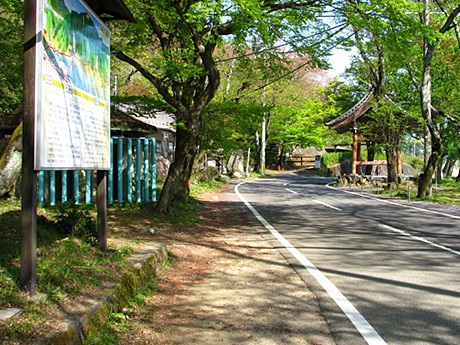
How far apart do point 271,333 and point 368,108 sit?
27060 mm

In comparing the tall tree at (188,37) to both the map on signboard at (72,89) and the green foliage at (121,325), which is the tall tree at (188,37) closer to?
the map on signboard at (72,89)

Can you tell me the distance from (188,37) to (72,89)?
751 cm

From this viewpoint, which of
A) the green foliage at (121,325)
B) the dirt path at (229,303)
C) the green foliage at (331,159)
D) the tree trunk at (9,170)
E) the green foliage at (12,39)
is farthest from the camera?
the green foliage at (331,159)

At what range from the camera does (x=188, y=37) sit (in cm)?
1172

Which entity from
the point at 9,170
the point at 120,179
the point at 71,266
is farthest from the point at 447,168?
the point at 71,266

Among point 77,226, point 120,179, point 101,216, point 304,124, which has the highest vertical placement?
point 304,124

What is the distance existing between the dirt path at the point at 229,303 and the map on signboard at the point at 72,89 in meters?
1.86

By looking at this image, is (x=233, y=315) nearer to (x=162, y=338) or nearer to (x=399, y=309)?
(x=162, y=338)

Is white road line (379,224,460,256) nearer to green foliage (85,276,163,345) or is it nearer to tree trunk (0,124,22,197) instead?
green foliage (85,276,163,345)

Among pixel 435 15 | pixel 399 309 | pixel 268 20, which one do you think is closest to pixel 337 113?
pixel 435 15

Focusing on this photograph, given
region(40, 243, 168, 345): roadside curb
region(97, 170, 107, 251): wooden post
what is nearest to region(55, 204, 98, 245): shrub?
region(97, 170, 107, 251): wooden post

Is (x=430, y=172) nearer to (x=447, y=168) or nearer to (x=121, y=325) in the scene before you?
(x=121, y=325)

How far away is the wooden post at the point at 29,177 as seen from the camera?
385 cm

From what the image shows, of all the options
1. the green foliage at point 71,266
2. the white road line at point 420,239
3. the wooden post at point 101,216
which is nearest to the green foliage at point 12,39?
the wooden post at point 101,216
